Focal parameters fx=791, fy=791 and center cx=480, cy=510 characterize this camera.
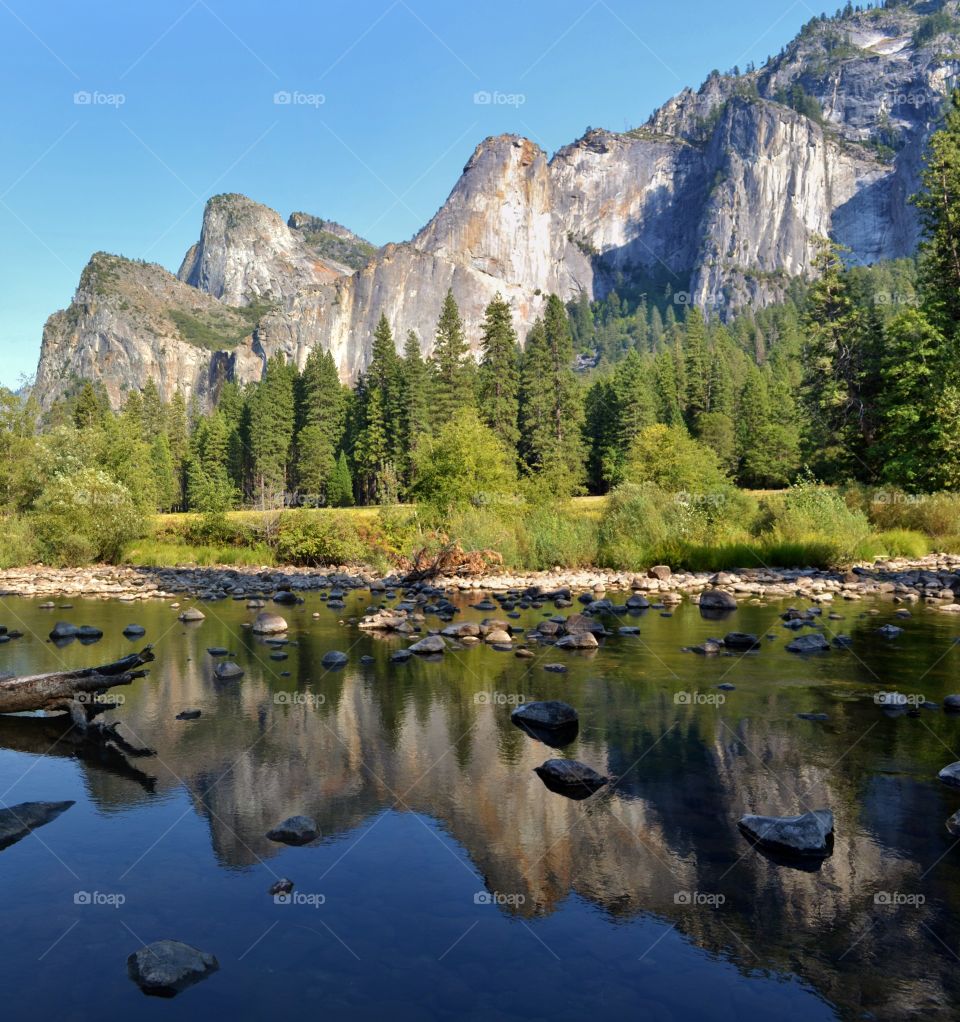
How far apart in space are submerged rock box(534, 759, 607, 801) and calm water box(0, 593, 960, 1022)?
0.16 metres

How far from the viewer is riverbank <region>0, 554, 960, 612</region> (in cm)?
2398

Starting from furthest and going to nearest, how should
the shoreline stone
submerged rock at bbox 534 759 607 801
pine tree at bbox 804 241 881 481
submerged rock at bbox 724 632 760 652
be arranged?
pine tree at bbox 804 241 881 481, the shoreline stone, submerged rock at bbox 724 632 760 652, submerged rock at bbox 534 759 607 801

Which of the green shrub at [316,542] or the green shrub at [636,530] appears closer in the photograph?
the green shrub at [636,530]

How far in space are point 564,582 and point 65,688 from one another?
1876 centimetres

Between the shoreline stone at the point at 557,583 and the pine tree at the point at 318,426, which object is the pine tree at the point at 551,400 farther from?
the shoreline stone at the point at 557,583

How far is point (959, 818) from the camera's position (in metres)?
7.35

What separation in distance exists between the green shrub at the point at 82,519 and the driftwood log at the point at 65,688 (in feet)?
90.6

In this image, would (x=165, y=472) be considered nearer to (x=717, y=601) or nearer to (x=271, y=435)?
(x=271, y=435)

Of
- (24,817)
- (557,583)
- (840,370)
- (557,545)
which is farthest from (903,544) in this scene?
(24,817)

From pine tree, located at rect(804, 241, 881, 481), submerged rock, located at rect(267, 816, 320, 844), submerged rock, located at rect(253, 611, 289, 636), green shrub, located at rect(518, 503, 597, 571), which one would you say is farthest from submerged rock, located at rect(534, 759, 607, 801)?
pine tree, located at rect(804, 241, 881, 481)

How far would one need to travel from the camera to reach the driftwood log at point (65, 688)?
11.4 metres

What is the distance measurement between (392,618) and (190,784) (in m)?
11.2

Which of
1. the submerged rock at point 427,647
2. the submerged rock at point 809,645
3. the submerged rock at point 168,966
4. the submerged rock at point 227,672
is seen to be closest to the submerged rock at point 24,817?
the submerged rock at point 168,966

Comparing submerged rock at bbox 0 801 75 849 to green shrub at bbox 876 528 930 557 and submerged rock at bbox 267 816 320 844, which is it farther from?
green shrub at bbox 876 528 930 557
